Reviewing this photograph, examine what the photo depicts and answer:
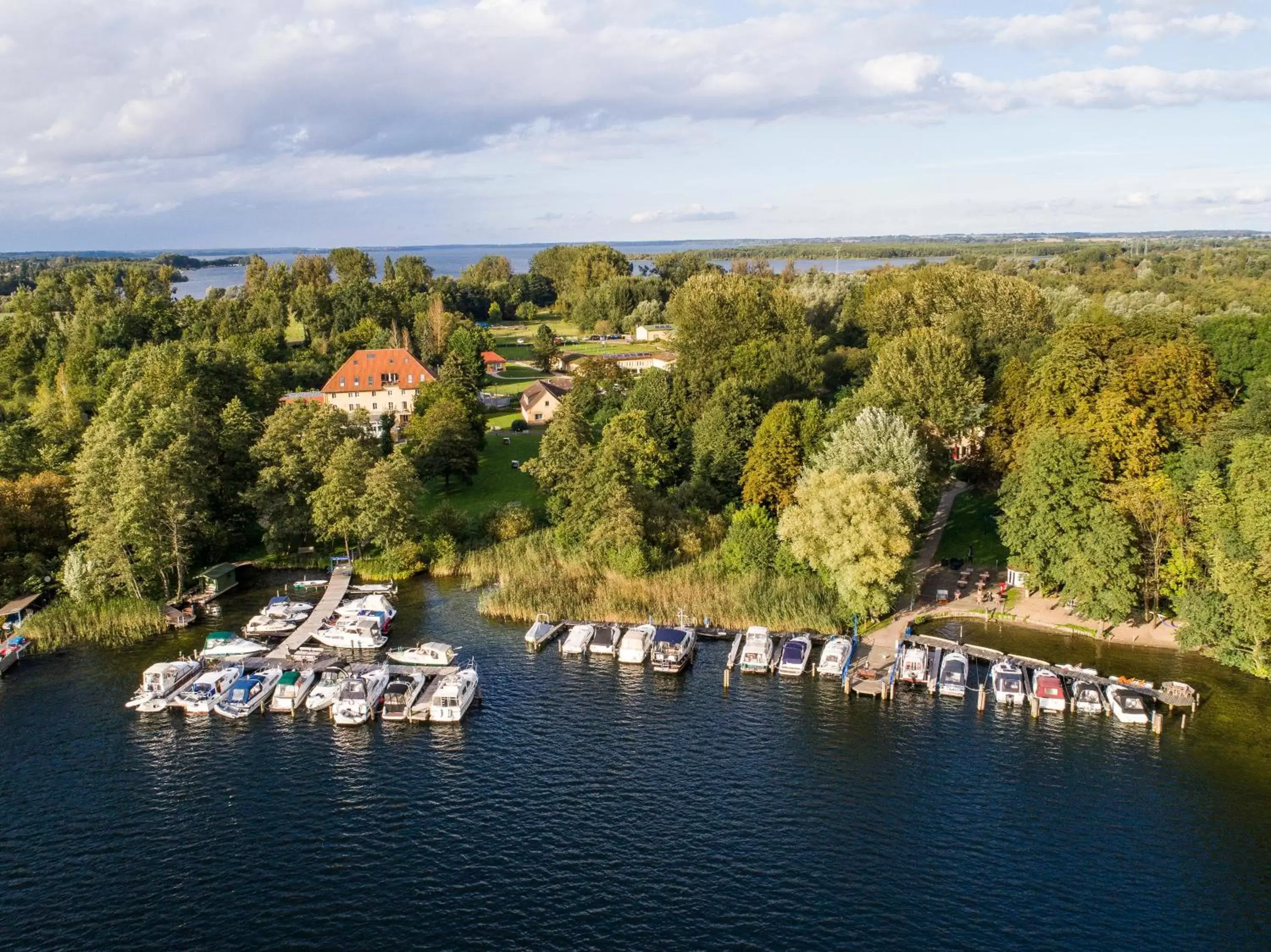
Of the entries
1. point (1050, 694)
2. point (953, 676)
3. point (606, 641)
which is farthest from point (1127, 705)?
point (606, 641)

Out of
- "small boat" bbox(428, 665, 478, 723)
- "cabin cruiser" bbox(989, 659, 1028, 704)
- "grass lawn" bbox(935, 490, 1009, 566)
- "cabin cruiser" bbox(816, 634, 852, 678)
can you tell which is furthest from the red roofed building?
"cabin cruiser" bbox(989, 659, 1028, 704)

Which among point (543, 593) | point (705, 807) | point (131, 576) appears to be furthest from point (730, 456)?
point (131, 576)

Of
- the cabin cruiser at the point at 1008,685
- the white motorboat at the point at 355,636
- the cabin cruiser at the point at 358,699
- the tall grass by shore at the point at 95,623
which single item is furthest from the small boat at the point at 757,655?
the tall grass by shore at the point at 95,623

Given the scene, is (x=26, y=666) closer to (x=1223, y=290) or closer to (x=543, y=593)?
(x=543, y=593)

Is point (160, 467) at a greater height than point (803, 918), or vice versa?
point (160, 467)

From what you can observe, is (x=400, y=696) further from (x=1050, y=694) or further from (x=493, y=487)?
(x=493, y=487)

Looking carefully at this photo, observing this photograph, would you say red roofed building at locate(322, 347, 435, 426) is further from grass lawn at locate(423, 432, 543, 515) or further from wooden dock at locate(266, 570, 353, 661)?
wooden dock at locate(266, 570, 353, 661)
